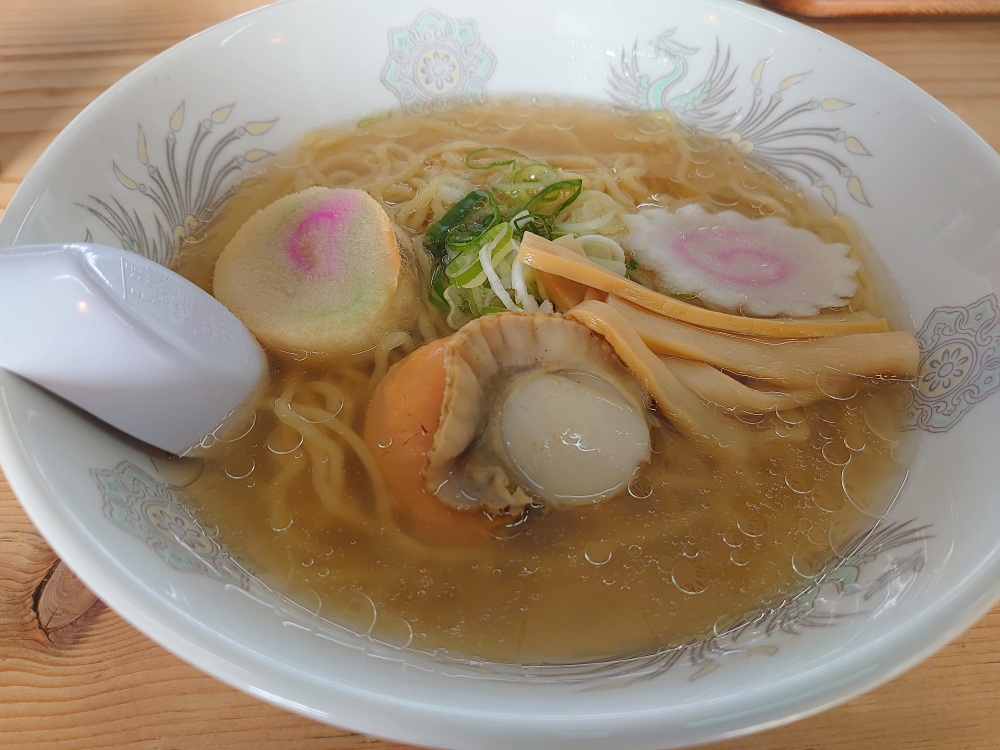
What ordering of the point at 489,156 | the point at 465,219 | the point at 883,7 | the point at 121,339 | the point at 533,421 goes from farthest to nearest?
1. the point at 883,7
2. the point at 489,156
3. the point at 465,219
4. the point at 533,421
5. the point at 121,339

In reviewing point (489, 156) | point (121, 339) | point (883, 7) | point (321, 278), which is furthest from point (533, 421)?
point (883, 7)

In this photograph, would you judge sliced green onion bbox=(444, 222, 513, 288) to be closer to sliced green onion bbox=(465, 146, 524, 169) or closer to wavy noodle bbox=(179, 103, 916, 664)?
wavy noodle bbox=(179, 103, 916, 664)

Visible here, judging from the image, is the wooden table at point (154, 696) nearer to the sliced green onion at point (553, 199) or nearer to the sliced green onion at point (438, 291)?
the sliced green onion at point (438, 291)

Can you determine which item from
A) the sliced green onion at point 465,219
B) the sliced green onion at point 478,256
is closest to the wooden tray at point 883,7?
the sliced green onion at point 465,219

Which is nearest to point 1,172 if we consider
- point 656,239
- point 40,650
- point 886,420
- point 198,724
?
point 40,650

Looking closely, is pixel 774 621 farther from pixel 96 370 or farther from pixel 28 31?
pixel 28 31

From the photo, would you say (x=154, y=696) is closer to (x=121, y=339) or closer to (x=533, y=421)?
(x=121, y=339)

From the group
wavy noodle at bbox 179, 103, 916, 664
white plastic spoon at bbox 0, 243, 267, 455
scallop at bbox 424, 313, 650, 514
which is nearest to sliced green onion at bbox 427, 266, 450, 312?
wavy noodle at bbox 179, 103, 916, 664
